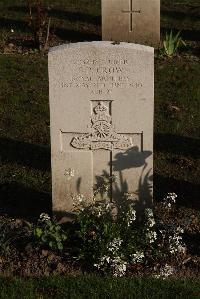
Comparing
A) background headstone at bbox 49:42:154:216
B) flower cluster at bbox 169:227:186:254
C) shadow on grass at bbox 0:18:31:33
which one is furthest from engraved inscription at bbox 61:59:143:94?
shadow on grass at bbox 0:18:31:33

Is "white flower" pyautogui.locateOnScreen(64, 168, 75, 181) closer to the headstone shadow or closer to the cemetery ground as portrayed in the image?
the headstone shadow

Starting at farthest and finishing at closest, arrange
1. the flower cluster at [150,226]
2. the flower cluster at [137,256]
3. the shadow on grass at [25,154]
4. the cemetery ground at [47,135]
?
1. the shadow on grass at [25,154]
2. the cemetery ground at [47,135]
3. the flower cluster at [150,226]
4. the flower cluster at [137,256]

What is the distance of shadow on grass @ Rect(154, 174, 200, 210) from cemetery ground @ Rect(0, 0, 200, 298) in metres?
0.01

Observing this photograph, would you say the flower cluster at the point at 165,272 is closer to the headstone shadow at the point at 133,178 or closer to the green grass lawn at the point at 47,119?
the headstone shadow at the point at 133,178

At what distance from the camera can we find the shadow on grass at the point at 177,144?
7.67 m

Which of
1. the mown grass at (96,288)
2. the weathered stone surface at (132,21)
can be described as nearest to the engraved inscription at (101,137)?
the mown grass at (96,288)

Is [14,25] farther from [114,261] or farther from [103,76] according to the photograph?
[114,261]

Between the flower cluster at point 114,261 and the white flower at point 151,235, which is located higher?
the white flower at point 151,235

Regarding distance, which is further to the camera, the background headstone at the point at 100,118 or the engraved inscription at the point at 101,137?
the engraved inscription at the point at 101,137

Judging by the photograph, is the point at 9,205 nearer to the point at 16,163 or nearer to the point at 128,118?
the point at 16,163

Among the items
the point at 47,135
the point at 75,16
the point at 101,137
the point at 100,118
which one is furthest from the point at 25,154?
the point at 75,16

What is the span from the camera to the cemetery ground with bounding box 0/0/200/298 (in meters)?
5.61

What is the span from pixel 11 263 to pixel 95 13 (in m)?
8.60

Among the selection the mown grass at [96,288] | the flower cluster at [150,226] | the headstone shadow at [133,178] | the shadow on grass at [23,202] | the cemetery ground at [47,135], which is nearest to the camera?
the mown grass at [96,288]
